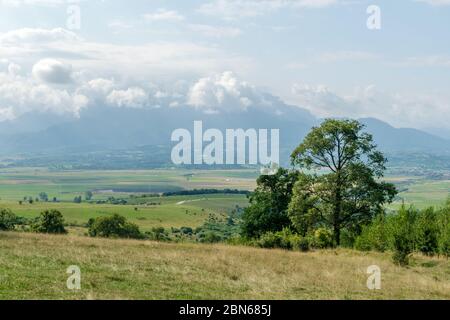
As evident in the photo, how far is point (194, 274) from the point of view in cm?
2377

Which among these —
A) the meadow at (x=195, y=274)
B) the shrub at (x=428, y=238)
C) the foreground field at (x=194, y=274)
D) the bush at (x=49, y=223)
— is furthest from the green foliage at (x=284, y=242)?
the bush at (x=49, y=223)

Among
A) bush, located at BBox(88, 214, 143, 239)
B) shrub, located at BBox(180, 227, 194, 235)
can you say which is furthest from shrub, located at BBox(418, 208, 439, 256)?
shrub, located at BBox(180, 227, 194, 235)

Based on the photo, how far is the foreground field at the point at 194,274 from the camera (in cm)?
1855

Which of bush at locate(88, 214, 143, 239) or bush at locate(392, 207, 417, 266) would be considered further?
bush at locate(88, 214, 143, 239)

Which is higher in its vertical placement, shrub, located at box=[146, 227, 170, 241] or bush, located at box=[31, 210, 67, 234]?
bush, located at box=[31, 210, 67, 234]

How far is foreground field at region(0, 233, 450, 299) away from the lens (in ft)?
60.8

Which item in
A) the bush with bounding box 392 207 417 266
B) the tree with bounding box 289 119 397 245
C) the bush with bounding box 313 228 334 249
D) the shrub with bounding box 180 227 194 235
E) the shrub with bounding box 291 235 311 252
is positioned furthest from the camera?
the shrub with bounding box 180 227 194 235

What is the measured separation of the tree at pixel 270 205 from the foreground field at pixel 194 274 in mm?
22831

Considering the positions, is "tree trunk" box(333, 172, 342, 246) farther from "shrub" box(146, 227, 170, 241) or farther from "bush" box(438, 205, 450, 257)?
"shrub" box(146, 227, 170, 241)

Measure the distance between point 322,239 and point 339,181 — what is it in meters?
6.01

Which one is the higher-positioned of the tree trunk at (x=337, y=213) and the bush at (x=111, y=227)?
the tree trunk at (x=337, y=213)

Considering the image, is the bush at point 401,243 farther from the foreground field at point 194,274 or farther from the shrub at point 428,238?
the shrub at point 428,238

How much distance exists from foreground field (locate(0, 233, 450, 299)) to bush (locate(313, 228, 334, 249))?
1013 centimetres

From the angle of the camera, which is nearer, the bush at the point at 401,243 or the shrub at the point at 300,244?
the bush at the point at 401,243
